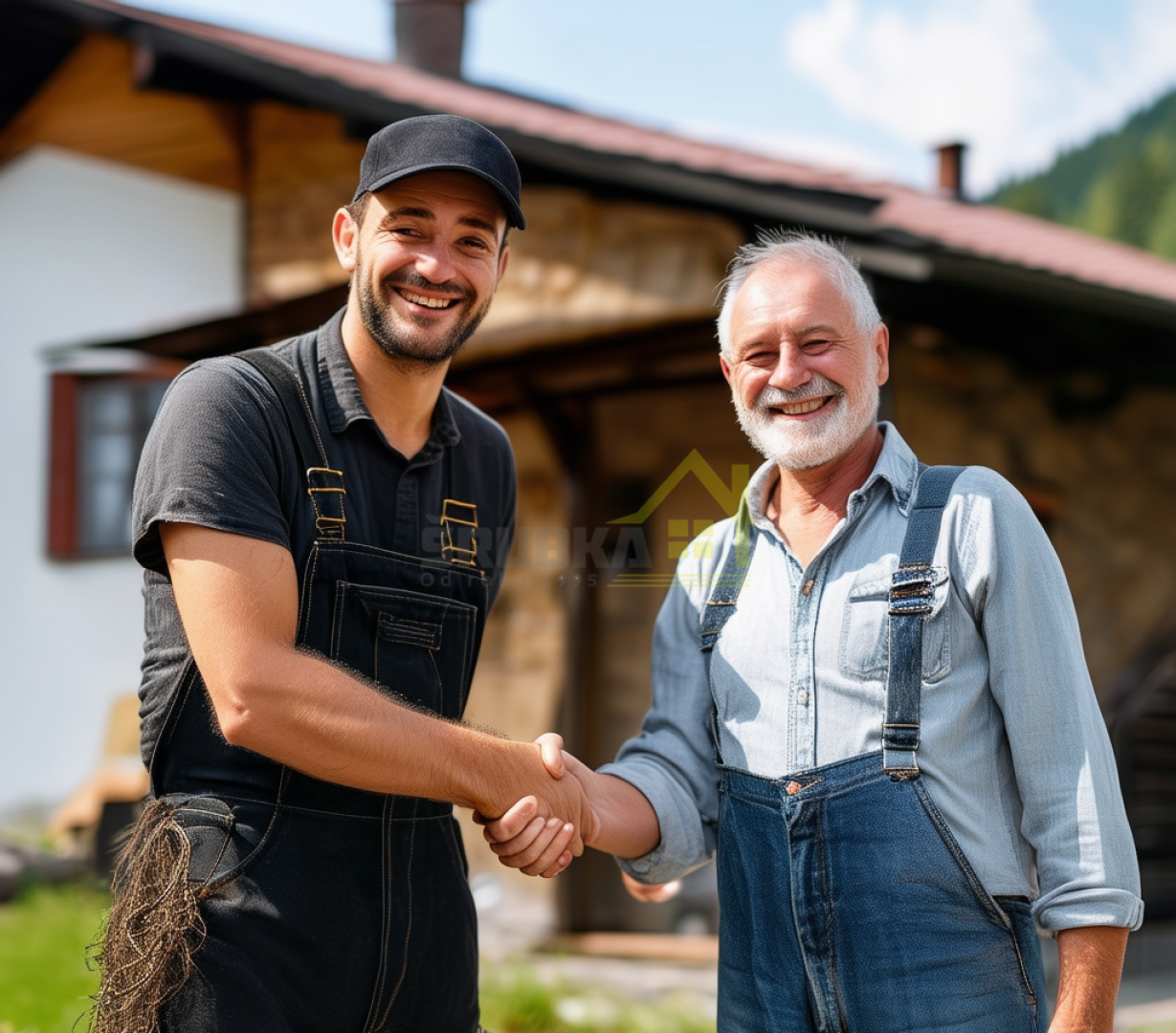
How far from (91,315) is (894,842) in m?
8.17

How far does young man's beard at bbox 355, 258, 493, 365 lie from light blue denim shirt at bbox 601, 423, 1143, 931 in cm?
75

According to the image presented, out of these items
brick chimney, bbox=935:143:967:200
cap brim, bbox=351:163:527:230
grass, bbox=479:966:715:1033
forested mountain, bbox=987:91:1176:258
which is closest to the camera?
cap brim, bbox=351:163:527:230

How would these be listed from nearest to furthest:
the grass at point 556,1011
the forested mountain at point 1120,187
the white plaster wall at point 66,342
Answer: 1. the grass at point 556,1011
2. the white plaster wall at point 66,342
3. the forested mountain at point 1120,187

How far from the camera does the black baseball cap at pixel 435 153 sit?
96.9 inches

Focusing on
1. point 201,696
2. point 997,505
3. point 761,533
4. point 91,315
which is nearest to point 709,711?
point 761,533

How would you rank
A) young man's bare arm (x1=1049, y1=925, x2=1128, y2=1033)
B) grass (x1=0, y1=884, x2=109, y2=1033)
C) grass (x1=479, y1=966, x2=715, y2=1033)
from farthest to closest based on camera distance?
grass (x1=479, y1=966, x2=715, y2=1033), grass (x1=0, y1=884, x2=109, y2=1033), young man's bare arm (x1=1049, y1=925, x2=1128, y2=1033)

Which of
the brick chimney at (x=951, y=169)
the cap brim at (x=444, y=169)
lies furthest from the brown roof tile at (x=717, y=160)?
the cap brim at (x=444, y=169)

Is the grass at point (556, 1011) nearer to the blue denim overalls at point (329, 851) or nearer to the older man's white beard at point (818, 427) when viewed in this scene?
the blue denim overalls at point (329, 851)

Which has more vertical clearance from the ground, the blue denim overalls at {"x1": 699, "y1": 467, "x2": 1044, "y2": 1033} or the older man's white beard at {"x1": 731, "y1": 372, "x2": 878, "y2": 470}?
the older man's white beard at {"x1": 731, "y1": 372, "x2": 878, "y2": 470}

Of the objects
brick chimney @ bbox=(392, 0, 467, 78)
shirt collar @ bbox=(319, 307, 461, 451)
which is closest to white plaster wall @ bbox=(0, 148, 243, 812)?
Answer: brick chimney @ bbox=(392, 0, 467, 78)

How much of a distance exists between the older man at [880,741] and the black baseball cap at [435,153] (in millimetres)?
535

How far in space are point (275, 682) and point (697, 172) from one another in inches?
156

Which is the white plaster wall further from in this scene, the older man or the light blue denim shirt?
the light blue denim shirt

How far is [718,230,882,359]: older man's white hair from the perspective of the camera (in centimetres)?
254
